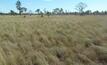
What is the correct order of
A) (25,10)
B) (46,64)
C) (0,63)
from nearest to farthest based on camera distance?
(0,63), (46,64), (25,10)

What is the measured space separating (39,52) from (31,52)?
263 millimetres

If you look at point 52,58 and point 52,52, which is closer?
point 52,58

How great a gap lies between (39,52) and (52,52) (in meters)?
0.55

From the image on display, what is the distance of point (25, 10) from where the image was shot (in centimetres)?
8750

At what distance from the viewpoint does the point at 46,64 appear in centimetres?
573

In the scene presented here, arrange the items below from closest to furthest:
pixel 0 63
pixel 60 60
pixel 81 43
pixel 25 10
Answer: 1. pixel 0 63
2. pixel 60 60
3. pixel 81 43
4. pixel 25 10

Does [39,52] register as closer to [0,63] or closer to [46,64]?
[46,64]

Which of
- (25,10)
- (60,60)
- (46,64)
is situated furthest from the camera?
(25,10)

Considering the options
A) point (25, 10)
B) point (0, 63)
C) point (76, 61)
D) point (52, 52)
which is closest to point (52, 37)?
point (52, 52)

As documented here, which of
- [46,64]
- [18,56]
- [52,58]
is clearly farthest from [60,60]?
[18,56]

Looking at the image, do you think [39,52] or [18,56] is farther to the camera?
[39,52]

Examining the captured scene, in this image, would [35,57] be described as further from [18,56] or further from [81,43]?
[81,43]

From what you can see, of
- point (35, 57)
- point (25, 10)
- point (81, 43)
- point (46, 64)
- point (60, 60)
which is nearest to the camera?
point (46, 64)

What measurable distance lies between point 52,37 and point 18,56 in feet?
11.1
